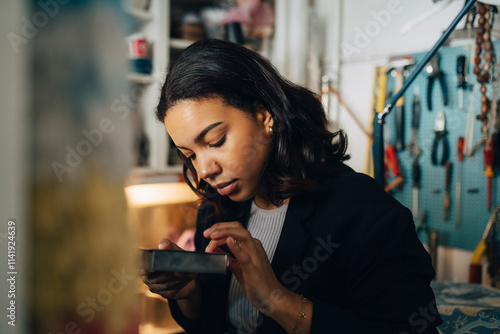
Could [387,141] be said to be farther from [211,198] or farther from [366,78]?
[211,198]

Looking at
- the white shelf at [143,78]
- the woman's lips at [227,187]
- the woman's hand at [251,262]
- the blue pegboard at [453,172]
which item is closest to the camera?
the woman's hand at [251,262]

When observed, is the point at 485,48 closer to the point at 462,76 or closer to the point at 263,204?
the point at 462,76

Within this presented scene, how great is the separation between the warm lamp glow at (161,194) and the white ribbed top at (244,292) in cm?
122

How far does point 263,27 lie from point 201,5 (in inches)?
17.3

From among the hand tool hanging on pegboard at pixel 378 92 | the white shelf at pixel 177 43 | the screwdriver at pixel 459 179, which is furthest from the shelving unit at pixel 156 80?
the screwdriver at pixel 459 179

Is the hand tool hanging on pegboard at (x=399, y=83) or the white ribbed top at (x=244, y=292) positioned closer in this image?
the white ribbed top at (x=244, y=292)

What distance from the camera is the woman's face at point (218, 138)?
93 centimetres

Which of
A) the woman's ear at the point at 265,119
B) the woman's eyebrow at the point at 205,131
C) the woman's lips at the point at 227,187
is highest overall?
the woman's ear at the point at 265,119

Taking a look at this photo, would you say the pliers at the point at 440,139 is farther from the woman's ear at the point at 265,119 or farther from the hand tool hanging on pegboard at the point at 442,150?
the woman's ear at the point at 265,119

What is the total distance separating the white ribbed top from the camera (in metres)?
1.09

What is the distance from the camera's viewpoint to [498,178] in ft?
6.66

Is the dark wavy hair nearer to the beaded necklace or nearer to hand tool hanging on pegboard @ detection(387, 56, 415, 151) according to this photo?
the beaded necklace

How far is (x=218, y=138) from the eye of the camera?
0.93 meters

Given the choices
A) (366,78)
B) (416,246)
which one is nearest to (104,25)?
(416,246)
